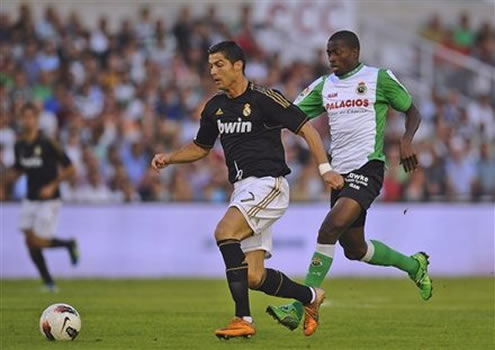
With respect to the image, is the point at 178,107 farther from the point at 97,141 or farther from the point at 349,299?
the point at 349,299

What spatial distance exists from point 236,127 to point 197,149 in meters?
0.70

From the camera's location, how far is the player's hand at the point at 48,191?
19812 millimetres

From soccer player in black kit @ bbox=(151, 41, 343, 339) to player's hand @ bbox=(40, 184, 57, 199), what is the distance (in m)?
8.48

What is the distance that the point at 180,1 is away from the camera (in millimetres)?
30719

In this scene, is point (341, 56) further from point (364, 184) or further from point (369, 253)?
point (369, 253)

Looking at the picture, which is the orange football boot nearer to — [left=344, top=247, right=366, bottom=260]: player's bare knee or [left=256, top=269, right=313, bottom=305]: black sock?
[left=256, top=269, right=313, bottom=305]: black sock

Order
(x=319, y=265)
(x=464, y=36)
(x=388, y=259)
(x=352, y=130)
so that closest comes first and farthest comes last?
(x=319, y=265) → (x=352, y=130) → (x=388, y=259) → (x=464, y=36)

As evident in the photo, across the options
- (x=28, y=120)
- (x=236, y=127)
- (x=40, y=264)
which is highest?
(x=236, y=127)

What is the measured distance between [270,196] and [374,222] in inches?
482

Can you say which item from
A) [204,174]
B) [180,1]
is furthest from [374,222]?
[180,1]

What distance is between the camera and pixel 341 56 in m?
12.7

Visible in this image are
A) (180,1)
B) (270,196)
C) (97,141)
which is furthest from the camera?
(180,1)

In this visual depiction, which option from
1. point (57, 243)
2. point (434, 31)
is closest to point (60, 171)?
point (57, 243)

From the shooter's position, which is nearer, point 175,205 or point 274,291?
point 274,291
